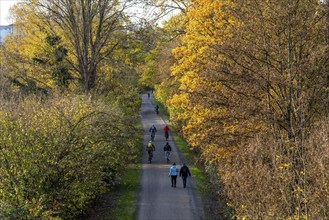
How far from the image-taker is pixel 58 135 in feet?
48.3

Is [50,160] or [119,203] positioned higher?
[50,160]

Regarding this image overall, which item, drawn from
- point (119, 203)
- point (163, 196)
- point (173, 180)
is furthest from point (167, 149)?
point (119, 203)

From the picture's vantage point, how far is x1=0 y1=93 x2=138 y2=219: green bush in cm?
1323

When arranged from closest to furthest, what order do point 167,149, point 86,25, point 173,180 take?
point 173,180
point 86,25
point 167,149

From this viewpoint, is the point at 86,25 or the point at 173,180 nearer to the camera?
the point at 173,180

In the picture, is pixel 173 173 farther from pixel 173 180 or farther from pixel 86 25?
pixel 86 25

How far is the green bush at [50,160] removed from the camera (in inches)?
521

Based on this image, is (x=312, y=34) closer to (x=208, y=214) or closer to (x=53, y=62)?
(x=208, y=214)

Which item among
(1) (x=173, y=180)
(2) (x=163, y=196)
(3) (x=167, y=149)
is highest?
(3) (x=167, y=149)

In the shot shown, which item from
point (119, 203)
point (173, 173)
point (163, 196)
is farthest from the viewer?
point (173, 173)

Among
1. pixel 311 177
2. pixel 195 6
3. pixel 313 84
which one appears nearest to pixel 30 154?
pixel 311 177

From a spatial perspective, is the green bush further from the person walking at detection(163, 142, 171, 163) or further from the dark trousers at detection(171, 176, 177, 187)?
the person walking at detection(163, 142, 171, 163)

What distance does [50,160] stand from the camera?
45.9ft

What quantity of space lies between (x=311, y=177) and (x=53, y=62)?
67.2ft
